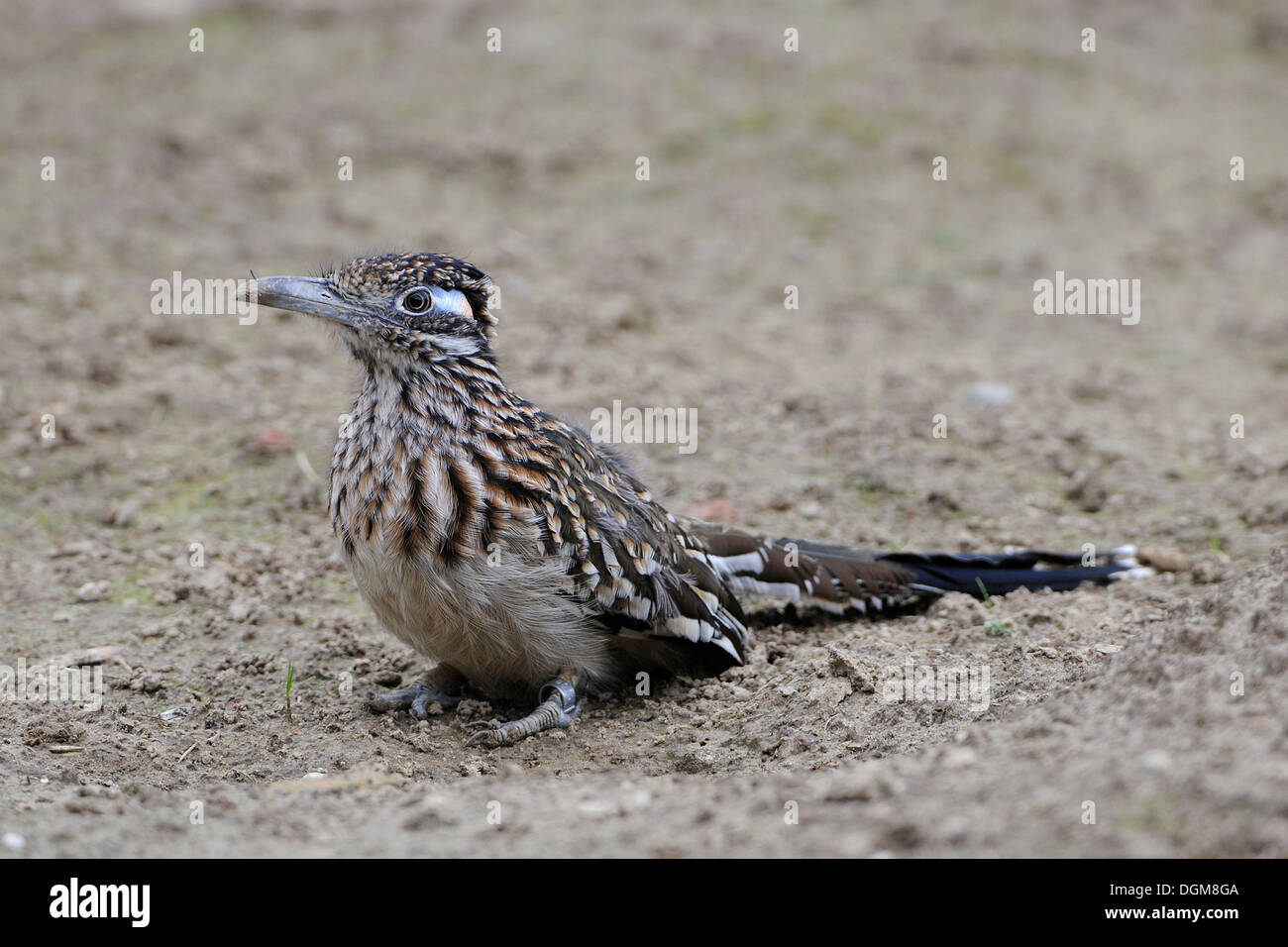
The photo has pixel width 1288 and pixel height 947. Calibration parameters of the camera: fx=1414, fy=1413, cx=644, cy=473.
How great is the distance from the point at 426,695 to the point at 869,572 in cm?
197

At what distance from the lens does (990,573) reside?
6168 mm

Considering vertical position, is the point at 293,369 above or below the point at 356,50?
below

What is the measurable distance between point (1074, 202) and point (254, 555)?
7.50 m

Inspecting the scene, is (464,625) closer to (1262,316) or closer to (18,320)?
(18,320)

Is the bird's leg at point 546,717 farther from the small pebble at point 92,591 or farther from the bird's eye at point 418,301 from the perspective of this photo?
the small pebble at point 92,591

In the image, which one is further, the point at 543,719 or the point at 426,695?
the point at 426,695

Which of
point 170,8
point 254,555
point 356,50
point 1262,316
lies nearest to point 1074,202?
point 1262,316

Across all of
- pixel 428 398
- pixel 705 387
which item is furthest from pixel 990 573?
pixel 705 387

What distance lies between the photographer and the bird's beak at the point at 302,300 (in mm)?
5270

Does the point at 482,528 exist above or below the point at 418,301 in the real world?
below

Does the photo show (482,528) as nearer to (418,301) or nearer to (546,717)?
(546,717)

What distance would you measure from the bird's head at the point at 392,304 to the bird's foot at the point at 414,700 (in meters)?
1.32

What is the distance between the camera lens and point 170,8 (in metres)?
13.8

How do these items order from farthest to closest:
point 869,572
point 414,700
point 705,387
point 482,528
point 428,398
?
point 705,387, point 869,572, point 414,700, point 428,398, point 482,528
